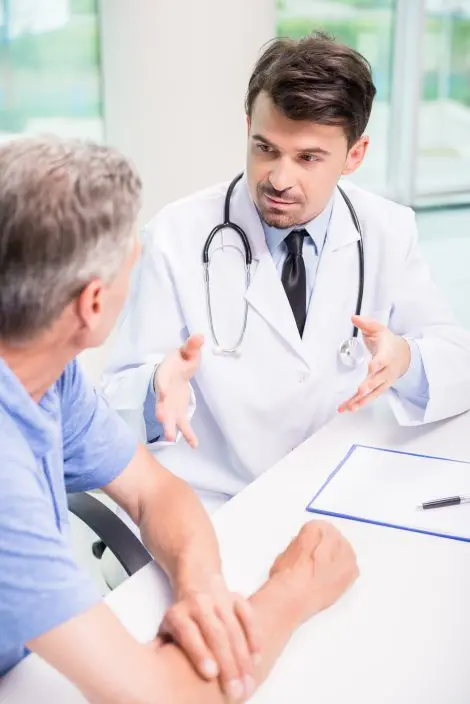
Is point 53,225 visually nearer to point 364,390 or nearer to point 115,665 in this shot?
point 115,665

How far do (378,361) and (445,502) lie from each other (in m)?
0.29

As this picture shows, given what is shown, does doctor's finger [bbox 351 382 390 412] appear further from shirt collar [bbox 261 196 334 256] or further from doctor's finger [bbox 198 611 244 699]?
doctor's finger [bbox 198 611 244 699]

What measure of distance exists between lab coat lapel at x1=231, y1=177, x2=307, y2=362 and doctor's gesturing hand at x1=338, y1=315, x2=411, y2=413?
14 cm

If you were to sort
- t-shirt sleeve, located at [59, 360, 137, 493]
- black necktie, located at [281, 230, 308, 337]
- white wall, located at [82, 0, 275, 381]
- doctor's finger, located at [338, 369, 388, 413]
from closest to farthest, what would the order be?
t-shirt sleeve, located at [59, 360, 137, 493] < doctor's finger, located at [338, 369, 388, 413] < black necktie, located at [281, 230, 308, 337] < white wall, located at [82, 0, 275, 381]

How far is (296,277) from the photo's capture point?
149 cm

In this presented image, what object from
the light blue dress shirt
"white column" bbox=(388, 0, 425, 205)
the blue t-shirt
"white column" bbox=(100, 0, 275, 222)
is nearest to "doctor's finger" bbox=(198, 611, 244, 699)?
the blue t-shirt

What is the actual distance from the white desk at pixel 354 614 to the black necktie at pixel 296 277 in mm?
362

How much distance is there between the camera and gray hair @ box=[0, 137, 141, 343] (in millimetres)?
702

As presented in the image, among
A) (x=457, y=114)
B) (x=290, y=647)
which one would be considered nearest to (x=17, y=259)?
(x=290, y=647)

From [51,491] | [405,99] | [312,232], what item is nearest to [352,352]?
[312,232]

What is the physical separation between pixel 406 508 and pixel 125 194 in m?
0.58

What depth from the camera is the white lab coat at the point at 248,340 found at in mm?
1460

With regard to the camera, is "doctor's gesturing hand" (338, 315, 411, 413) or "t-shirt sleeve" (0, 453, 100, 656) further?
"doctor's gesturing hand" (338, 315, 411, 413)

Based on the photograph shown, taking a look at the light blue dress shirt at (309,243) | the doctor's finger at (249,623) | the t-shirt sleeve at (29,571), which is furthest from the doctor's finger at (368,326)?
the t-shirt sleeve at (29,571)
